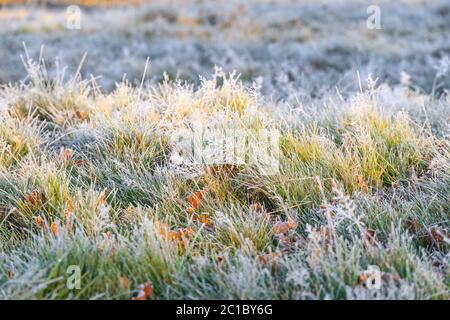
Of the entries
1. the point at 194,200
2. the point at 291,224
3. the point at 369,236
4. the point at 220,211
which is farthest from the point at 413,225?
the point at 194,200

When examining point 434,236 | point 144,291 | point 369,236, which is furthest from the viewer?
point 434,236

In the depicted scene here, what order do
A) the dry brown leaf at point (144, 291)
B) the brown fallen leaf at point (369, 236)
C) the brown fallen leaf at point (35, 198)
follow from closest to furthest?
the dry brown leaf at point (144, 291) → the brown fallen leaf at point (369, 236) → the brown fallen leaf at point (35, 198)

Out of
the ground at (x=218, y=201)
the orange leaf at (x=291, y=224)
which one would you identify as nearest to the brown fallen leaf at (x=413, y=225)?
the ground at (x=218, y=201)

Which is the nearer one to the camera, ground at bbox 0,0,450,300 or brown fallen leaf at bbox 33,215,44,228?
ground at bbox 0,0,450,300

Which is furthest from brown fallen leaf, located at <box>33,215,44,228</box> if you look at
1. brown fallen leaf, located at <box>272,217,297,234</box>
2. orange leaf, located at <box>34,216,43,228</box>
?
brown fallen leaf, located at <box>272,217,297,234</box>

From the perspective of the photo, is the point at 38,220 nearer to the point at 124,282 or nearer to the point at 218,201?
the point at 124,282

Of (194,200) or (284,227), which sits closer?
(284,227)

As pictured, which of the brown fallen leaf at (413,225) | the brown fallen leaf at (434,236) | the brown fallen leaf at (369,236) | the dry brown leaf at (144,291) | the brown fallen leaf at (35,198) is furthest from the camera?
the brown fallen leaf at (35,198)

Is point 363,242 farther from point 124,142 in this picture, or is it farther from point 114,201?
point 124,142

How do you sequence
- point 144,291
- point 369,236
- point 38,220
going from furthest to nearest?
A: point 38,220
point 369,236
point 144,291

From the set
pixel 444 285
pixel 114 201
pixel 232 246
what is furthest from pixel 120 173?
pixel 444 285

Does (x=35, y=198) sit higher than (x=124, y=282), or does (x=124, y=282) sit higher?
(x=35, y=198)

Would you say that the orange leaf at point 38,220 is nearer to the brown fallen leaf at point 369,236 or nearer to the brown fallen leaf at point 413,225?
the brown fallen leaf at point 369,236

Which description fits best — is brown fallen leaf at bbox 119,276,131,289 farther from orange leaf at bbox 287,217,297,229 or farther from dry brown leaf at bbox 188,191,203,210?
orange leaf at bbox 287,217,297,229
